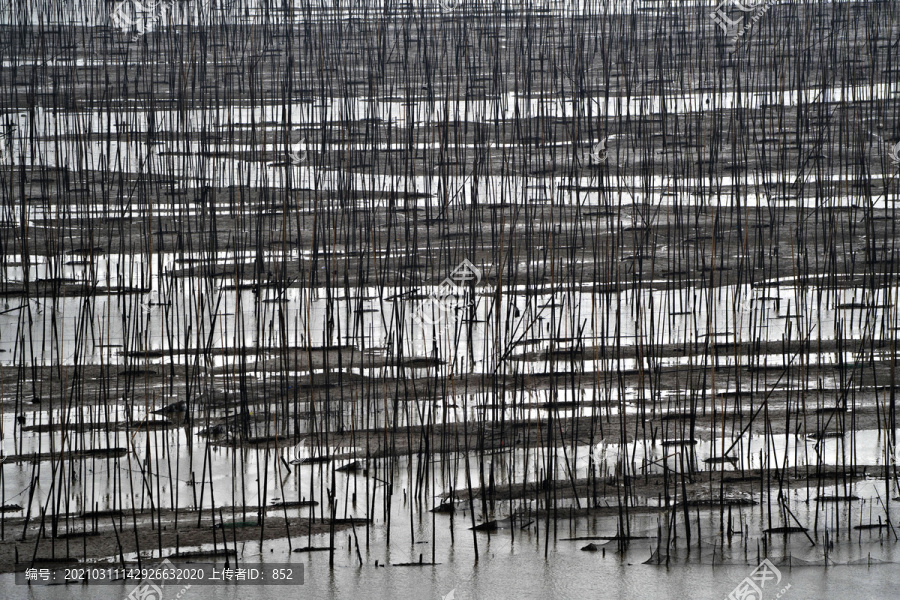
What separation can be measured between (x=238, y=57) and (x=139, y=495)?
572cm

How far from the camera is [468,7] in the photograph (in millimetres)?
9258

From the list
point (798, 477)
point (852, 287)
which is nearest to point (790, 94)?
point (852, 287)

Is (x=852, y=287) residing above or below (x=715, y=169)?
below

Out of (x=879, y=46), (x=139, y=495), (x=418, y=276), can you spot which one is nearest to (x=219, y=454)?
(x=139, y=495)

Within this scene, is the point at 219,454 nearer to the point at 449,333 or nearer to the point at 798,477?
the point at 449,333

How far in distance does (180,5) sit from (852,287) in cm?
624

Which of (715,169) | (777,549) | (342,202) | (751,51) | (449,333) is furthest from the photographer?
(751,51)

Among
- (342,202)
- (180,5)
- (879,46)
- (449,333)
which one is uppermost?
(180,5)

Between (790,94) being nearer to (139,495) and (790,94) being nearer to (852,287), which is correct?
(852,287)

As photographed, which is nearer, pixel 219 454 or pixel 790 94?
pixel 219 454

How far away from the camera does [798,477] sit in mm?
3035

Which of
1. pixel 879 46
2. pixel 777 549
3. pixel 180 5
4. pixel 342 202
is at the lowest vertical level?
pixel 777 549

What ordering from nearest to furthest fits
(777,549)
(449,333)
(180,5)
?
(777,549)
(449,333)
(180,5)

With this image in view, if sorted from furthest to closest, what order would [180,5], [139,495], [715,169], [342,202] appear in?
[180,5] < [715,169] < [342,202] < [139,495]
